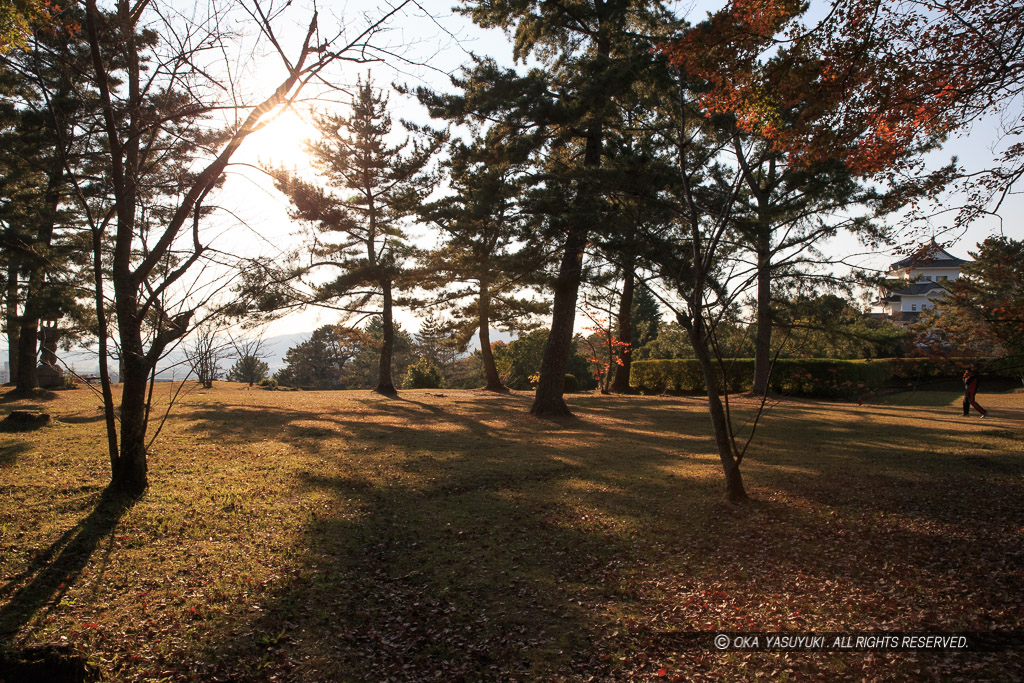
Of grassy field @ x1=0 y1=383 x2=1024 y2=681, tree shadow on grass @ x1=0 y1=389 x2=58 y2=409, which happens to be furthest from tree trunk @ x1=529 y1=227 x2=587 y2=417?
tree shadow on grass @ x1=0 y1=389 x2=58 y2=409

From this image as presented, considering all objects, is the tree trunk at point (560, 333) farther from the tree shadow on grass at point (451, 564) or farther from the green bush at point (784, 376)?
the green bush at point (784, 376)

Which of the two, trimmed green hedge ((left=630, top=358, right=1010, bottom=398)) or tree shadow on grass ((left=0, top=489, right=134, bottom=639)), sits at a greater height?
trimmed green hedge ((left=630, top=358, right=1010, bottom=398))

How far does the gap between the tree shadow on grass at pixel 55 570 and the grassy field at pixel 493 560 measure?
2 cm

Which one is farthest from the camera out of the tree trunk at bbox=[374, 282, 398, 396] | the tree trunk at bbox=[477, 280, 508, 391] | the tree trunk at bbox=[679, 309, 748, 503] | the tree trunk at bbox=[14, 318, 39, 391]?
the tree trunk at bbox=[477, 280, 508, 391]

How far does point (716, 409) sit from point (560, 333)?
7.24 metres

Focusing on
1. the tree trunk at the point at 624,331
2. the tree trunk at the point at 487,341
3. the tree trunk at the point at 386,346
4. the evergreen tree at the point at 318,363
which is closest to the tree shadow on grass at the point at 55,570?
the tree trunk at the point at 624,331

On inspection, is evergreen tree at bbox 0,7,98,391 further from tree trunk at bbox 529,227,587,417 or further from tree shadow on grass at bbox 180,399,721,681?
tree trunk at bbox 529,227,587,417

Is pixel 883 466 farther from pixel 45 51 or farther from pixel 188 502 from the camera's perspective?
pixel 45 51

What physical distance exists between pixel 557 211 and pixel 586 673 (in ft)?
28.5

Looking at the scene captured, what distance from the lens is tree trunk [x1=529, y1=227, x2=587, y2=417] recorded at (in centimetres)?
1235

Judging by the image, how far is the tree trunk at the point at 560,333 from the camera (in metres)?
12.3

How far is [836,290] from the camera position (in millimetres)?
13836

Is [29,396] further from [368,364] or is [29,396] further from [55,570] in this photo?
[368,364]

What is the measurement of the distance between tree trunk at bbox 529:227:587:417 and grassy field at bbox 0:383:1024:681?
14.9ft
